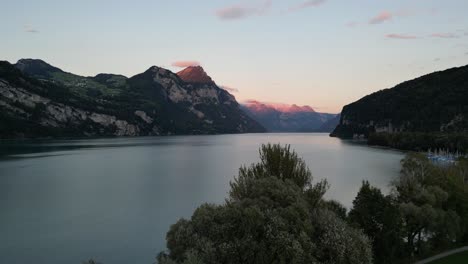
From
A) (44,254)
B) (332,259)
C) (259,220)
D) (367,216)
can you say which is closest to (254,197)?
(259,220)

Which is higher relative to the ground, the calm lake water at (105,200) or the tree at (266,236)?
the tree at (266,236)

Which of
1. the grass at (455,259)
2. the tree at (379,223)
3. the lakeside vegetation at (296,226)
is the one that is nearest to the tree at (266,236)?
the lakeside vegetation at (296,226)

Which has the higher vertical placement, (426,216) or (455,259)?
(426,216)

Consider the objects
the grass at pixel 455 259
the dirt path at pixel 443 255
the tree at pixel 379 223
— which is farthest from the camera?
the dirt path at pixel 443 255

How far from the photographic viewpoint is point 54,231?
2432 inches

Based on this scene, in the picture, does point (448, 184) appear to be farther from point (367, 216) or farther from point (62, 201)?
point (62, 201)

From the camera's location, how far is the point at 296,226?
3309 cm

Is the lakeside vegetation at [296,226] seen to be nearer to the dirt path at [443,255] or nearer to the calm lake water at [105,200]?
the dirt path at [443,255]

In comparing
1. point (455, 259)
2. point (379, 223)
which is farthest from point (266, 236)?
point (455, 259)

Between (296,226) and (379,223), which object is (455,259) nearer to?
(379,223)

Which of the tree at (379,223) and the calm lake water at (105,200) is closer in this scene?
the tree at (379,223)

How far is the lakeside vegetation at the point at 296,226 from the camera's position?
104ft

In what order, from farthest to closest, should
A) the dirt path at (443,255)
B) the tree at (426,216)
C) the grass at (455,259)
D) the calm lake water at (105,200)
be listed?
the calm lake water at (105,200), the tree at (426,216), the dirt path at (443,255), the grass at (455,259)

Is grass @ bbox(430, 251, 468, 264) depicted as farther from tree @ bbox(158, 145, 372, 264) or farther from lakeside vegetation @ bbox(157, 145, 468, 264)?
tree @ bbox(158, 145, 372, 264)
